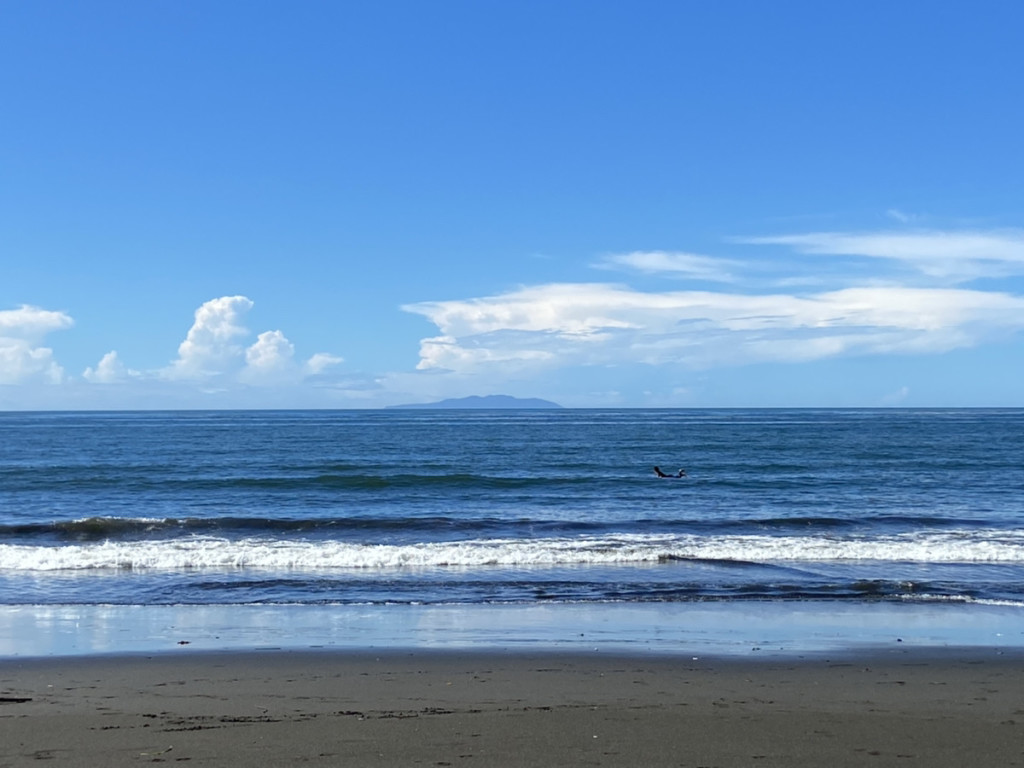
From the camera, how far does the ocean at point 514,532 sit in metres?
15.8

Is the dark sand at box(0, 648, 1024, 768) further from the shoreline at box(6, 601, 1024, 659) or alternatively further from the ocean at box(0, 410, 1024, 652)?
the ocean at box(0, 410, 1024, 652)

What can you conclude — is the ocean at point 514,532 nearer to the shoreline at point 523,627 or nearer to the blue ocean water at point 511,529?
the blue ocean water at point 511,529

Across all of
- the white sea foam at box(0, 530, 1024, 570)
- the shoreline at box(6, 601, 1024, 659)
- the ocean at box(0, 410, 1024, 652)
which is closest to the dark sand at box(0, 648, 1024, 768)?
the shoreline at box(6, 601, 1024, 659)

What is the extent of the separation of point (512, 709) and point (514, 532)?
53.1 ft

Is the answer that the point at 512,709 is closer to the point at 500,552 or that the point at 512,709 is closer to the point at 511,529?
the point at 500,552

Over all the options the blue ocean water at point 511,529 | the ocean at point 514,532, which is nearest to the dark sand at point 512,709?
the ocean at point 514,532

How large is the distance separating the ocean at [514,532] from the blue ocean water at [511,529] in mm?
94

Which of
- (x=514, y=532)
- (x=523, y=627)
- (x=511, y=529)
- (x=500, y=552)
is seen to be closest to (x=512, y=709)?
(x=523, y=627)

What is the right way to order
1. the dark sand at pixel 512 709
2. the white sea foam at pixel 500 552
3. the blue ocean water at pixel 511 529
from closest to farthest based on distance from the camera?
the dark sand at pixel 512 709
the blue ocean water at pixel 511 529
the white sea foam at pixel 500 552

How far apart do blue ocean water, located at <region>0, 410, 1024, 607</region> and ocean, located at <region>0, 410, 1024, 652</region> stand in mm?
94

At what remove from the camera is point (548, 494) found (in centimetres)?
3444

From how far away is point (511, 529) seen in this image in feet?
83.7

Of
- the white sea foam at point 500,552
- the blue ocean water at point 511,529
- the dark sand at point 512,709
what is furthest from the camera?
the white sea foam at point 500,552

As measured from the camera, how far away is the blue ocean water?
16203 mm
